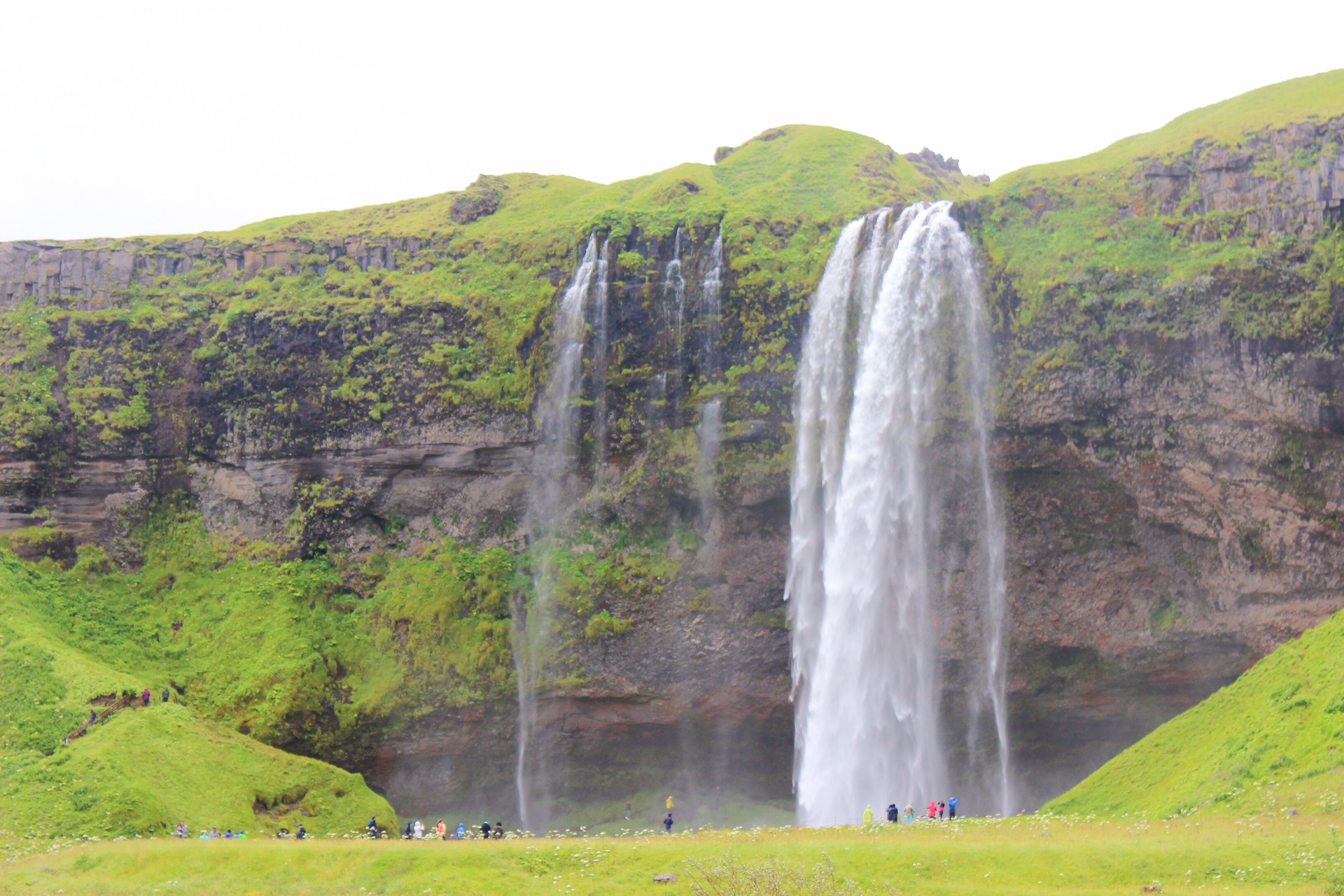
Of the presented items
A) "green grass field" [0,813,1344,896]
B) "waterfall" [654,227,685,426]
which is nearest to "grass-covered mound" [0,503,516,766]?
"waterfall" [654,227,685,426]

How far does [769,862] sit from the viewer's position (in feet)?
79.2

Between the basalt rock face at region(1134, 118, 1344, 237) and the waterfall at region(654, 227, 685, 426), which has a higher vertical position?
the basalt rock face at region(1134, 118, 1344, 237)

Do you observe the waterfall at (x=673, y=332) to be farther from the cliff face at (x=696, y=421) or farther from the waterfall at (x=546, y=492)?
the waterfall at (x=546, y=492)

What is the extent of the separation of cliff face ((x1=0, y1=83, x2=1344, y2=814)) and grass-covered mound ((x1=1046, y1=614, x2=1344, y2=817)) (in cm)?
543

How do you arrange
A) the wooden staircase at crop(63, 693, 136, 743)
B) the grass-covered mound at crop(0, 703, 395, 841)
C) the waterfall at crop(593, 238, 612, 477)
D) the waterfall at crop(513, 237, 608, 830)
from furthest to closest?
the waterfall at crop(593, 238, 612, 477)
the waterfall at crop(513, 237, 608, 830)
the wooden staircase at crop(63, 693, 136, 743)
the grass-covered mound at crop(0, 703, 395, 841)

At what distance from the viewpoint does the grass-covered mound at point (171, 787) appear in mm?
34906

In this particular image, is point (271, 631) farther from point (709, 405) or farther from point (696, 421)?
point (709, 405)

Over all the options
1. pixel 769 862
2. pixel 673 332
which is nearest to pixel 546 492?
pixel 673 332

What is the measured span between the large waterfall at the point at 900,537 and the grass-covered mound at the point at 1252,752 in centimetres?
713

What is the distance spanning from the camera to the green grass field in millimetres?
23125

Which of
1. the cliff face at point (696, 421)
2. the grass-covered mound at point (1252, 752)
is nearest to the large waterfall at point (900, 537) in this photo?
the cliff face at point (696, 421)

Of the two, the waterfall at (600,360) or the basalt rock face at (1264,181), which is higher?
the basalt rock face at (1264,181)

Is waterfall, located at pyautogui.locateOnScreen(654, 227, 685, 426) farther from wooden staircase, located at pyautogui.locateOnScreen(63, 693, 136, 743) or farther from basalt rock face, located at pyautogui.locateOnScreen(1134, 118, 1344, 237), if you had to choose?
wooden staircase, located at pyautogui.locateOnScreen(63, 693, 136, 743)

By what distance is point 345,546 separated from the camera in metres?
51.5
